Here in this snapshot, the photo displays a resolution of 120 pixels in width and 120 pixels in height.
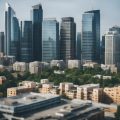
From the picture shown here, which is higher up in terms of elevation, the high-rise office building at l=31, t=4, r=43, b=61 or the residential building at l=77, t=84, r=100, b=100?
the high-rise office building at l=31, t=4, r=43, b=61

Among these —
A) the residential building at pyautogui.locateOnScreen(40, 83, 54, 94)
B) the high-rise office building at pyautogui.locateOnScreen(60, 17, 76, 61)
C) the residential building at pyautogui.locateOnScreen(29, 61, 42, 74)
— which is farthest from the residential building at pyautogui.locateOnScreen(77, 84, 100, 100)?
the high-rise office building at pyautogui.locateOnScreen(60, 17, 76, 61)

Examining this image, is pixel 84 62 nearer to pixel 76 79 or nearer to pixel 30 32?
pixel 30 32

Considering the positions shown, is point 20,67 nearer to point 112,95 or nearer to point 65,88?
point 65,88

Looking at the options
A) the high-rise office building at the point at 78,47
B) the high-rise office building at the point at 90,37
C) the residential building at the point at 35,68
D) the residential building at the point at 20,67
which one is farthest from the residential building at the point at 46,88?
the high-rise office building at the point at 78,47

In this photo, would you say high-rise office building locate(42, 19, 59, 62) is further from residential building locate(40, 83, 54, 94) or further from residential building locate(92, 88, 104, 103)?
residential building locate(92, 88, 104, 103)

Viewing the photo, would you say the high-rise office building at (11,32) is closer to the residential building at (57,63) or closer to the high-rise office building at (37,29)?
the high-rise office building at (37,29)

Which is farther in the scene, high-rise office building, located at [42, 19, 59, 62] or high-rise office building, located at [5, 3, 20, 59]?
high-rise office building, located at [5, 3, 20, 59]
